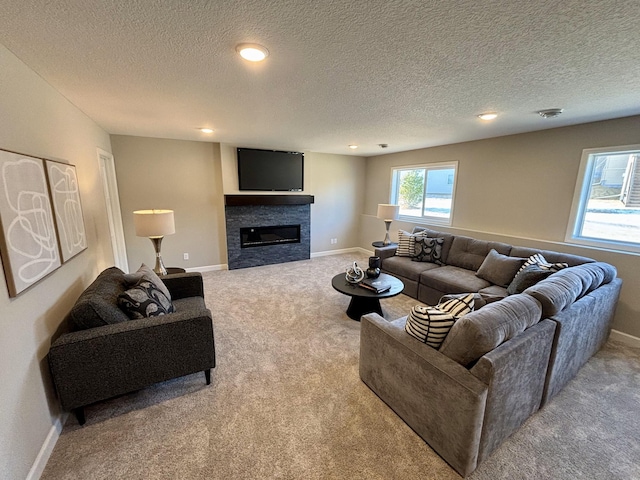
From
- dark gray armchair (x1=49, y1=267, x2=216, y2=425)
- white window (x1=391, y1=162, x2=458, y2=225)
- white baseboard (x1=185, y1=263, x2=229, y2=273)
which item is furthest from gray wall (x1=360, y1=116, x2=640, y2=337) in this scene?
white baseboard (x1=185, y1=263, x2=229, y2=273)

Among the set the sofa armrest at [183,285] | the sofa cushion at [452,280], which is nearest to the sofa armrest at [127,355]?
the sofa armrest at [183,285]

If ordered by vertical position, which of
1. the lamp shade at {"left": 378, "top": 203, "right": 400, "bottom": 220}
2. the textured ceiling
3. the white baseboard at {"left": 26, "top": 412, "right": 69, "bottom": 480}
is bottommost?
the white baseboard at {"left": 26, "top": 412, "right": 69, "bottom": 480}

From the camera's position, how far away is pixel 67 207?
204 centimetres

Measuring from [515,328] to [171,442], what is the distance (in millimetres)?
2192

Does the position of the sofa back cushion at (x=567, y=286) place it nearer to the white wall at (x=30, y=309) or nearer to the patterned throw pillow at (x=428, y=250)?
the patterned throw pillow at (x=428, y=250)

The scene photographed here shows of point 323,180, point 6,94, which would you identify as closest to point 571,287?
point 6,94

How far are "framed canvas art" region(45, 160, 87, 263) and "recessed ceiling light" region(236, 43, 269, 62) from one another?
1.52 meters

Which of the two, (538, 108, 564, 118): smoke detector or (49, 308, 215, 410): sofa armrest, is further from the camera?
(538, 108, 564, 118): smoke detector

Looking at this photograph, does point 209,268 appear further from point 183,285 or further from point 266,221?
point 183,285

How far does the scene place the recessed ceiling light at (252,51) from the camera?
143 cm

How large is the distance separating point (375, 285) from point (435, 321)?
4.29 feet

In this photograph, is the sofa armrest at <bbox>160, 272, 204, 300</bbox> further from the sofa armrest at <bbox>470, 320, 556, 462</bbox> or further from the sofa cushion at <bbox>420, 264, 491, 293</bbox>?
the sofa cushion at <bbox>420, 264, 491, 293</bbox>

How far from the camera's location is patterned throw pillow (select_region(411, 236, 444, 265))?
397cm

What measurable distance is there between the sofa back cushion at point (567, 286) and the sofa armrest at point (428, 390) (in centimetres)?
83
